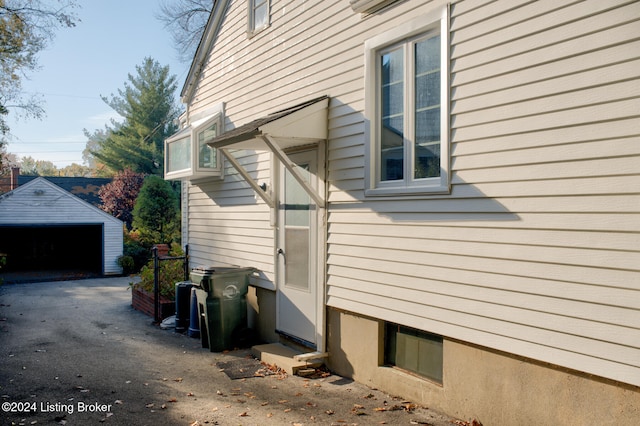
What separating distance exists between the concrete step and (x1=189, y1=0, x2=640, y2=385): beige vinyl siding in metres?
0.86

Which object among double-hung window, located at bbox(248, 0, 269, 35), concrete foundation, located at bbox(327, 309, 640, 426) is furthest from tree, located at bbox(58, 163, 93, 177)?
concrete foundation, located at bbox(327, 309, 640, 426)

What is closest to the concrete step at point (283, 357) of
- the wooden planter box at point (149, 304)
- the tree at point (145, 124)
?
the wooden planter box at point (149, 304)

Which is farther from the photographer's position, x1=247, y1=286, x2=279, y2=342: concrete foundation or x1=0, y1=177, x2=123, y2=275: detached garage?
x1=0, y1=177, x2=123, y2=275: detached garage

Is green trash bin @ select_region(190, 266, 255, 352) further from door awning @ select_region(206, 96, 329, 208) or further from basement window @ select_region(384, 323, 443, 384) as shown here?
basement window @ select_region(384, 323, 443, 384)

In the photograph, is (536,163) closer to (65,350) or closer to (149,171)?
(65,350)

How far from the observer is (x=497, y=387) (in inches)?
Answer: 171

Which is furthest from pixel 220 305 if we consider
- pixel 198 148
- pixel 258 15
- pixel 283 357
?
pixel 258 15

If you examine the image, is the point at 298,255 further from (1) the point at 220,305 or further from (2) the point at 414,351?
(2) the point at 414,351

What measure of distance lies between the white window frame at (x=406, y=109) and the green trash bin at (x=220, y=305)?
9.99 feet

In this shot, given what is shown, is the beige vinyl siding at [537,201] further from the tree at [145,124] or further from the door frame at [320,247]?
the tree at [145,124]

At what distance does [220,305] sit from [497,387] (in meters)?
4.40

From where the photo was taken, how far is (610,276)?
353 cm

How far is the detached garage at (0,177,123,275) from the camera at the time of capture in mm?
21219

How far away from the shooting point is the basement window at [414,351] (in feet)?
16.9
